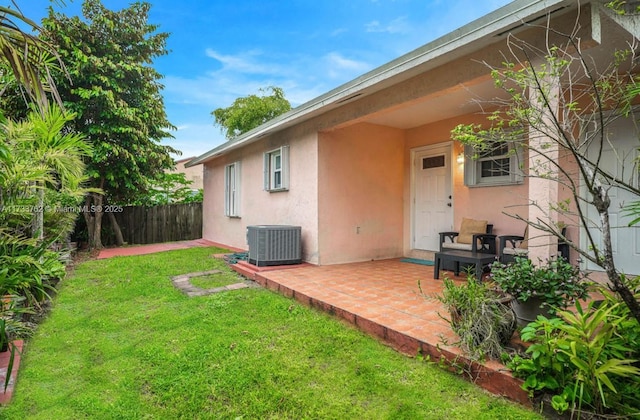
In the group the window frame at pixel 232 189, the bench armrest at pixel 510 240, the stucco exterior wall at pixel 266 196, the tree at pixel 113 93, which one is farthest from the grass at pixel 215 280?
the tree at pixel 113 93

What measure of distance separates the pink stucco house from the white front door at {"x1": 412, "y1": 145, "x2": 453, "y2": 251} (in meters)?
0.02

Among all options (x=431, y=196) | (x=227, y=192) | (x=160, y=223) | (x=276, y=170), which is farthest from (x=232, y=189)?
(x=431, y=196)

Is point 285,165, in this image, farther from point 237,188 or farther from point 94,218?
point 94,218

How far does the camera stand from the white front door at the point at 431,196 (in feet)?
20.4

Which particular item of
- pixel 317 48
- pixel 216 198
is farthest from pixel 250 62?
pixel 216 198

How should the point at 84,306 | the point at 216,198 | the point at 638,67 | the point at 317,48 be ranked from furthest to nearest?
the point at 317,48, the point at 216,198, the point at 84,306, the point at 638,67

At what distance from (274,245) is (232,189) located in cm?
413

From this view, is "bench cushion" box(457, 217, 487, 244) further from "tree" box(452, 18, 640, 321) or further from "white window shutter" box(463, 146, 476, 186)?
"tree" box(452, 18, 640, 321)

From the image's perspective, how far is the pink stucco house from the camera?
161 inches

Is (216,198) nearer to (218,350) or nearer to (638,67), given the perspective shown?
(218,350)

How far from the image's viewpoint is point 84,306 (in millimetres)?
4340

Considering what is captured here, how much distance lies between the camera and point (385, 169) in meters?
6.71

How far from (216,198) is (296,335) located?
28.0ft

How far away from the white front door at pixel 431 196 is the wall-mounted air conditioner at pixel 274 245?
2.43 metres
